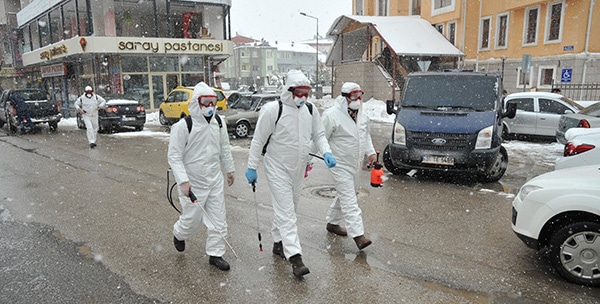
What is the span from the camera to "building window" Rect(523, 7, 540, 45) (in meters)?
22.7

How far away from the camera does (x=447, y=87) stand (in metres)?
8.38

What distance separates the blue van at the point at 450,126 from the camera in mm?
7273

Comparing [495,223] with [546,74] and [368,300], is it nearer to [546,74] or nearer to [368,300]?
[368,300]

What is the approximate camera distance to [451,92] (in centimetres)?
→ 828

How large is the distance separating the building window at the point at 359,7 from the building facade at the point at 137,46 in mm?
16138

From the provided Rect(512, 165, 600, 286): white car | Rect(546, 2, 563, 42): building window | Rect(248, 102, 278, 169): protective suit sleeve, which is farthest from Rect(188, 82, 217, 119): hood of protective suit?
Rect(546, 2, 563, 42): building window

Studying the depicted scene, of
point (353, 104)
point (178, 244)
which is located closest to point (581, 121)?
point (353, 104)

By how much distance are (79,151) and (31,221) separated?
21.5 ft

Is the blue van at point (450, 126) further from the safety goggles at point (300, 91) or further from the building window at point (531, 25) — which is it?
the building window at point (531, 25)

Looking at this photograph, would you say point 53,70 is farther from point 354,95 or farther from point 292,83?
point 292,83

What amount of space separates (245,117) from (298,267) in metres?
10.4

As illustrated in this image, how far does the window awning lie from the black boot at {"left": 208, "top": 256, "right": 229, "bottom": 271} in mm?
21927

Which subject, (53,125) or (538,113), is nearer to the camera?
(538,113)

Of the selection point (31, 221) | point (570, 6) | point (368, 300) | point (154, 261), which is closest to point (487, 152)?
point (368, 300)
